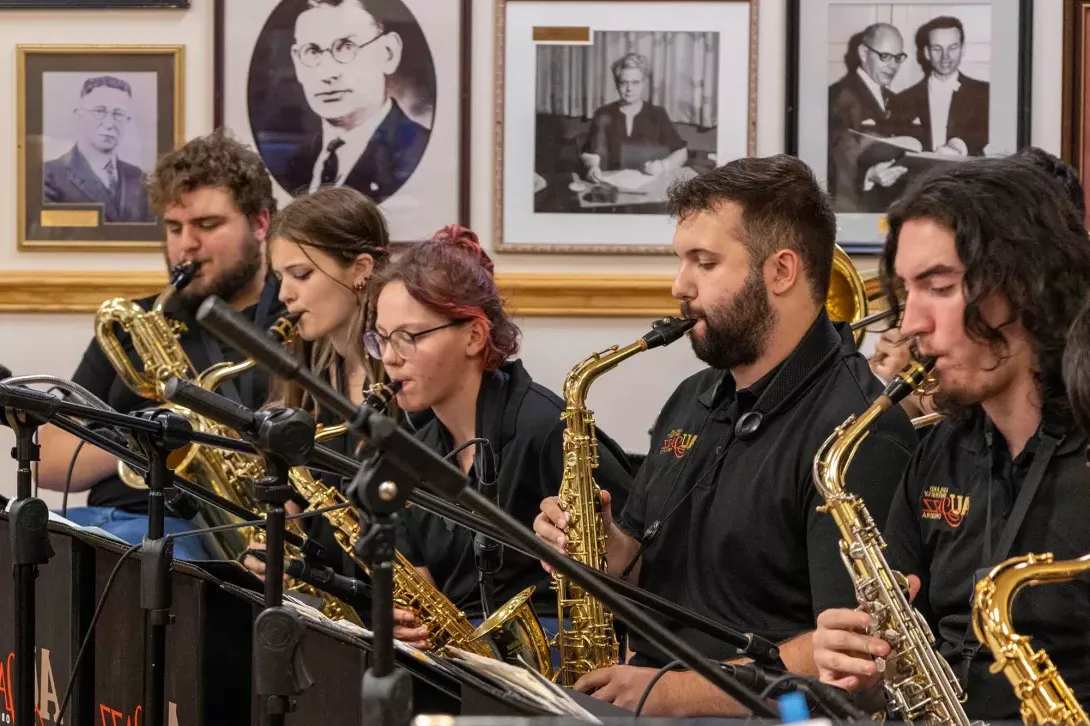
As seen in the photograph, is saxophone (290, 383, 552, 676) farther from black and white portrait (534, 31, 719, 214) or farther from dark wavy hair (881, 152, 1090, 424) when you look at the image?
black and white portrait (534, 31, 719, 214)

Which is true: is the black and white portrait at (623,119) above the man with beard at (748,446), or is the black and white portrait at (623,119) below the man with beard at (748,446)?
above

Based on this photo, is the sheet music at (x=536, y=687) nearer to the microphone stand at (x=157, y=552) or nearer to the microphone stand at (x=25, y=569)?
the microphone stand at (x=157, y=552)

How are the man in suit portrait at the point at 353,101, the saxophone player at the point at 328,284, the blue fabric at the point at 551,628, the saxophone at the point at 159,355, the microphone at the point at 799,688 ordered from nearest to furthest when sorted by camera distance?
the microphone at the point at 799,688 → the blue fabric at the point at 551,628 → the saxophone player at the point at 328,284 → the saxophone at the point at 159,355 → the man in suit portrait at the point at 353,101

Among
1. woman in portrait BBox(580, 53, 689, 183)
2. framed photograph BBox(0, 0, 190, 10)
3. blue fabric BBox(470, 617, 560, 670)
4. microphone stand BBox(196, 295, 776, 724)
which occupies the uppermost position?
framed photograph BBox(0, 0, 190, 10)

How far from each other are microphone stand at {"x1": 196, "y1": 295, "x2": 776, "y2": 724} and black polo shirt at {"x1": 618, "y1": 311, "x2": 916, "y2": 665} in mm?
994

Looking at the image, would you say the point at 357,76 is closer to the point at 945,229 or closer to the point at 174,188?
the point at 174,188

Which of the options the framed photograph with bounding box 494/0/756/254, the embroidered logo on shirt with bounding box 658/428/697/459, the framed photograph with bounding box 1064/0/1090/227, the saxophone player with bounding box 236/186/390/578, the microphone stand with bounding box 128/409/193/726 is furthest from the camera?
the framed photograph with bounding box 494/0/756/254

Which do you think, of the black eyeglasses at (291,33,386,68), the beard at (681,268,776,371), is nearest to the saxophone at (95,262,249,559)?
the black eyeglasses at (291,33,386,68)

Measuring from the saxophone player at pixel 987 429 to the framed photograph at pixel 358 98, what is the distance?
2.40 metres

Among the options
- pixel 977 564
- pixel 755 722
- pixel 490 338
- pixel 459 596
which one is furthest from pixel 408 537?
pixel 755 722

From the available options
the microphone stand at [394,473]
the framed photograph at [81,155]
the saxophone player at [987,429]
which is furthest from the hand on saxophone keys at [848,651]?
the framed photograph at [81,155]

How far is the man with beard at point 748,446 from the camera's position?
2400mm

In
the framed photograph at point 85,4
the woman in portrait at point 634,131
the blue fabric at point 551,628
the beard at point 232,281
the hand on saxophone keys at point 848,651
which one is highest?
the framed photograph at point 85,4

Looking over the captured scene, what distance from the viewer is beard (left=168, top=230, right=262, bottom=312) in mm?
3908
